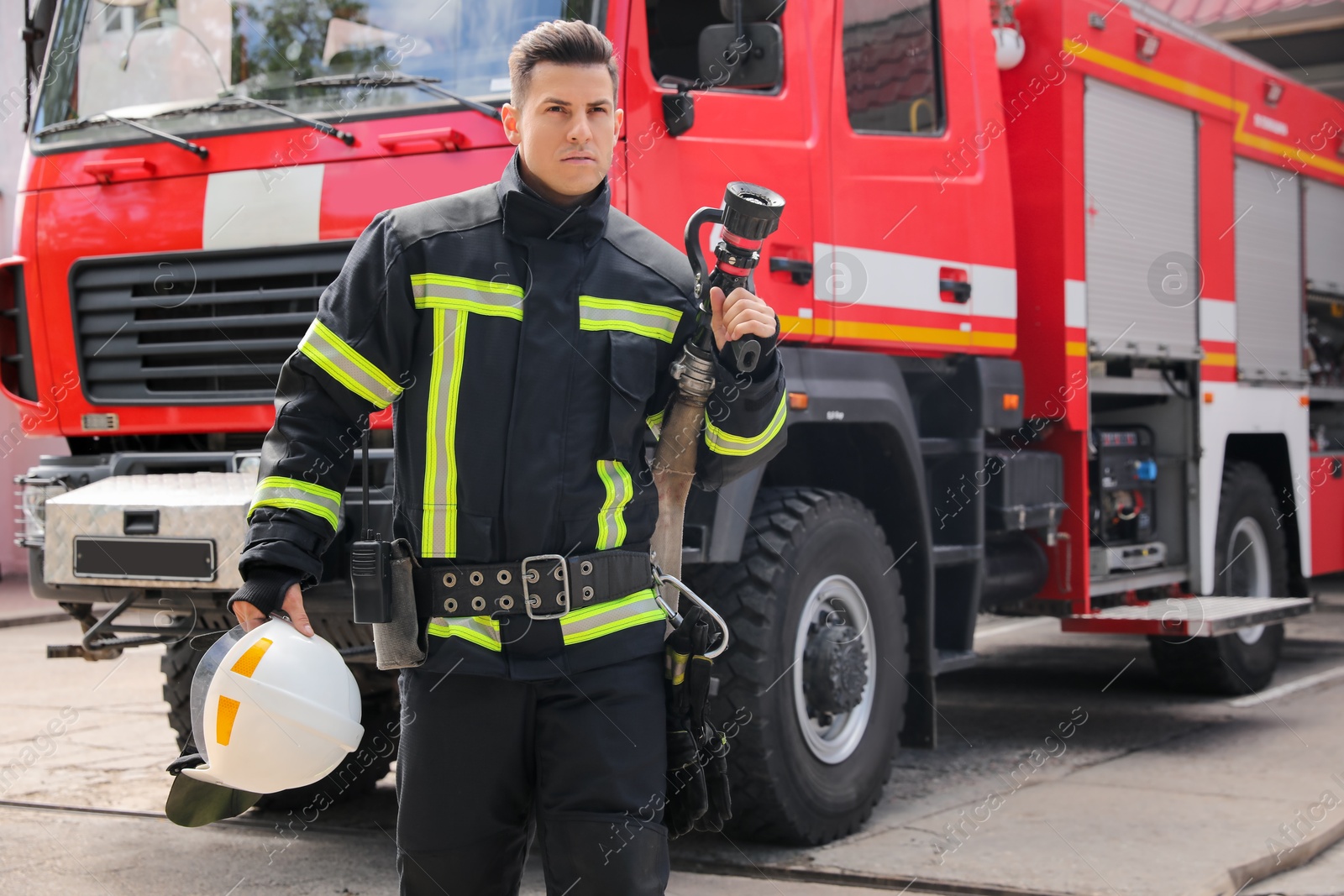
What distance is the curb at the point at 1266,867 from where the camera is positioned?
13.5 feet

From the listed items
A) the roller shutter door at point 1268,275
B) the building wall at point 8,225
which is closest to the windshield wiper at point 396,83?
the roller shutter door at point 1268,275

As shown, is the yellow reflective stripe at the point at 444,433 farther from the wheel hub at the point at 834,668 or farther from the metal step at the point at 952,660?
the metal step at the point at 952,660

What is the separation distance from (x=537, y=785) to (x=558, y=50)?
1252 mm

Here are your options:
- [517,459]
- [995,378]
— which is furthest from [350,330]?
[995,378]

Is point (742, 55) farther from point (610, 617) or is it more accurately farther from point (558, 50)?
point (610, 617)

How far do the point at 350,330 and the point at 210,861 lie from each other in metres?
2.64

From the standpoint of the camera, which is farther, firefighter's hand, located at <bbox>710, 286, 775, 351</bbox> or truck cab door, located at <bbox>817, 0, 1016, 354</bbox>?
truck cab door, located at <bbox>817, 0, 1016, 354</bbox>

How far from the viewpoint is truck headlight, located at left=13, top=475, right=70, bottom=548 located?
444cm

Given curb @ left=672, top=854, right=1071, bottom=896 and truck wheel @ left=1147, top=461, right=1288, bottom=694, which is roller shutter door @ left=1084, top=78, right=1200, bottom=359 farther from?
curb @ left=672, top=854, right=1071, bottom=896

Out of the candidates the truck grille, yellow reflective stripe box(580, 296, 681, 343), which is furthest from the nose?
the truck grille

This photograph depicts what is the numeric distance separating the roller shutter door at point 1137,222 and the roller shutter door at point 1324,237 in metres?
1.49

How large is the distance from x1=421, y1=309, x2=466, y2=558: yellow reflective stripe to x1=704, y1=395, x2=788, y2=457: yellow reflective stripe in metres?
0.49

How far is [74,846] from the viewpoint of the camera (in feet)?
15.4

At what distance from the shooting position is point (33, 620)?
11.9 meters
